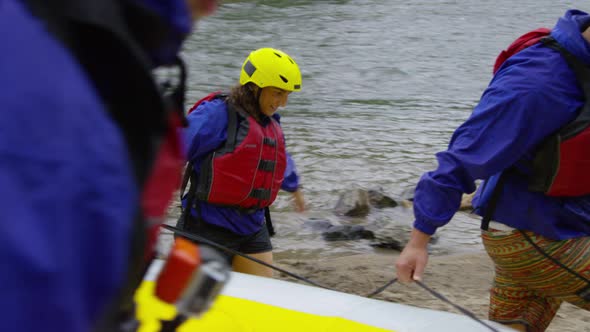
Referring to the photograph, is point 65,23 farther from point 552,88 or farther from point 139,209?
point 552,88

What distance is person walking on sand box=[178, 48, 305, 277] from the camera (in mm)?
4148

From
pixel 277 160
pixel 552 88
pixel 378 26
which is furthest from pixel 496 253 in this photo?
pixel 378 26

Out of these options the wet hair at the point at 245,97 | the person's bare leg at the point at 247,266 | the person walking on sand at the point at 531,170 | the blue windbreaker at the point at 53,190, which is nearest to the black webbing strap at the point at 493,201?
the person walking on sand at the point at 531,170

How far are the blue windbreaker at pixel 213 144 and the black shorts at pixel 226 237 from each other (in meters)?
0.03

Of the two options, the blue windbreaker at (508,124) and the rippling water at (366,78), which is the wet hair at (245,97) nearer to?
the blue windbreaker at (508,124)

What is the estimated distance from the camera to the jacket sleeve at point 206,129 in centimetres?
406

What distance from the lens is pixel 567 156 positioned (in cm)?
272

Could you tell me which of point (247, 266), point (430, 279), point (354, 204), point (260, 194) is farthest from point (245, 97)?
point (354, 204)

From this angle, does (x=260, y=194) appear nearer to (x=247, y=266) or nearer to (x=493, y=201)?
(x=247, y=266)

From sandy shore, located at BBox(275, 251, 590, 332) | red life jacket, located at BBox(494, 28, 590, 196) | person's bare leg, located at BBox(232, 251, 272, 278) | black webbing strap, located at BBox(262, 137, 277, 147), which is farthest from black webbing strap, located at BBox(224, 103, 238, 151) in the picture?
red life jacket, located at BBox(494, 28, 590, 196)

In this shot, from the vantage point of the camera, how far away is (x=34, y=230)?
0.76 m

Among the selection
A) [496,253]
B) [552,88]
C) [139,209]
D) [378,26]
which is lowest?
[378,26]

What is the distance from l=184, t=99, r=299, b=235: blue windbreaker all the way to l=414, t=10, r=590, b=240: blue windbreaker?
5.33 ft

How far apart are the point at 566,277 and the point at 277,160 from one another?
76.1 inches
